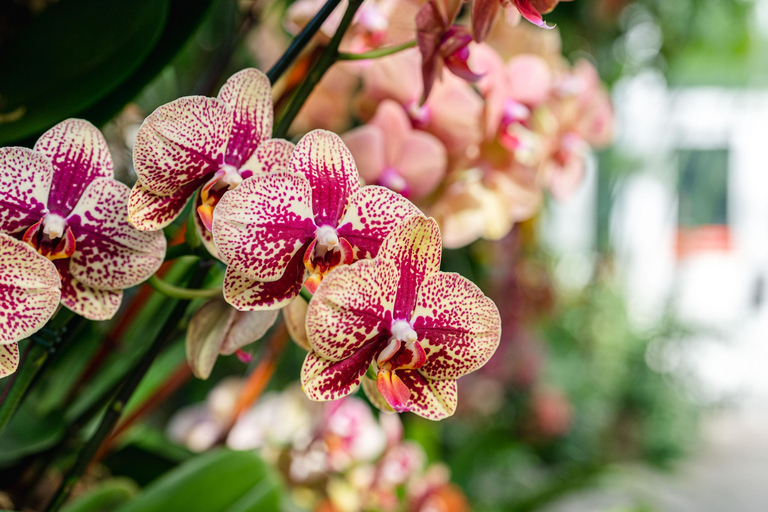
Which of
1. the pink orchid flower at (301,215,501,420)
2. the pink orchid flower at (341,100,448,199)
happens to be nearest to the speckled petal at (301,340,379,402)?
the pink orchid flower at (301,215,501,420)

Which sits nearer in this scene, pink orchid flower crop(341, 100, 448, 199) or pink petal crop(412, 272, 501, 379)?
pink petal crop(412, 272, 501, 379)

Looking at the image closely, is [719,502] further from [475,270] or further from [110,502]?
[110,502]

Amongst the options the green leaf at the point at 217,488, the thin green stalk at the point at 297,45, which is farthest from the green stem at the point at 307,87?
the green leaf at the point at 217,488

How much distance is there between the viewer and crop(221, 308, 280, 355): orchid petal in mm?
177

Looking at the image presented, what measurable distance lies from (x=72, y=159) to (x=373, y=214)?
0.25 feet

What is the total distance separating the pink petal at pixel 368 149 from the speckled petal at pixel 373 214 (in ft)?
0.36

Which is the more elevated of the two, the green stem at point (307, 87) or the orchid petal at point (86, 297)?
the green stem at point (307, 87)

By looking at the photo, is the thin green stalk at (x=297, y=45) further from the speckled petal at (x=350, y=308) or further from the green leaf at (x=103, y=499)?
the green leaf at (x=103, y=499)

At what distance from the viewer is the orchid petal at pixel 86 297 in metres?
0.15

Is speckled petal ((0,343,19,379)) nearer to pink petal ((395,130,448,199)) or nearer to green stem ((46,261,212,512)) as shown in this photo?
green stem ((46,261,212,512))

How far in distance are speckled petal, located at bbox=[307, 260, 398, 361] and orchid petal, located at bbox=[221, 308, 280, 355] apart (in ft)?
0.15

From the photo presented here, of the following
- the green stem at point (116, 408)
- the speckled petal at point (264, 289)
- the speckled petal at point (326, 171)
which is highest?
the speckled petal at point (326, 171)

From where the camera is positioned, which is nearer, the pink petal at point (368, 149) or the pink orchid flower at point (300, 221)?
the pink orchid flower at point (300, 221)

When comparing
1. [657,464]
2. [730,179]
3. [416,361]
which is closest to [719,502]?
[657,464]
